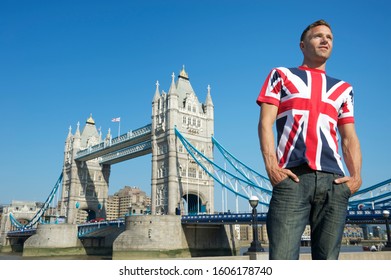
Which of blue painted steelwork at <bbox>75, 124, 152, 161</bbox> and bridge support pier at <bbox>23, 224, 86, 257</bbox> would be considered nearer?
bridge support pier at <bbox>23, 224, 86, 257</bbox>

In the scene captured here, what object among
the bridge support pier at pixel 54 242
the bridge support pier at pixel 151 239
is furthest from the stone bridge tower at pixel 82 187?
the bridge support pier at pixel 151 239

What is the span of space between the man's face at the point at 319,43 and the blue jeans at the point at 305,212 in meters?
0.91

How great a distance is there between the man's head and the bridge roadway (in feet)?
87.0

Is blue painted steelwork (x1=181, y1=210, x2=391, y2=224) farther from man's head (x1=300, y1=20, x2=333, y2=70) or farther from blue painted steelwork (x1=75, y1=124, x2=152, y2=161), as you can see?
man's head (x1=300, y1=20, x2=333, y2=70)

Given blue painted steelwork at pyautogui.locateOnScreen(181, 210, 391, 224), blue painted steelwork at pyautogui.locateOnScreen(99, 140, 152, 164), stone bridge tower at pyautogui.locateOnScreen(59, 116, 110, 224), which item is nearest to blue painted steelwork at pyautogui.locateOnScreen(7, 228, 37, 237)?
stone bridge tower at pyautogui.locateOnScreen(59, 116, 110, 224)

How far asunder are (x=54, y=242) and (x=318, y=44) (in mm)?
44984

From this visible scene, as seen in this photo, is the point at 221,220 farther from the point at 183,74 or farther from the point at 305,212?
the point at 305,212

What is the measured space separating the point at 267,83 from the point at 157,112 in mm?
39277

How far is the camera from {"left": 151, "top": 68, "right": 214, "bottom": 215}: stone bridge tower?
38.3 meters

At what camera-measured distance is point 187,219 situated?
3328 cm

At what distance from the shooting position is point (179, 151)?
39281 mm

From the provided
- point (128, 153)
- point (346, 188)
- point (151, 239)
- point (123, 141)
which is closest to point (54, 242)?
point (128, 153)
